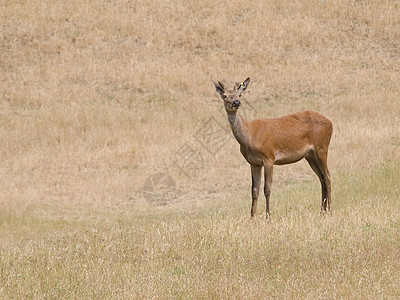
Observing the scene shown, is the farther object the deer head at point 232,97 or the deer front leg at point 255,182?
the deer front leg at point 255,182

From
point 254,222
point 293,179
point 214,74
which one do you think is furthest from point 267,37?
point 254,222

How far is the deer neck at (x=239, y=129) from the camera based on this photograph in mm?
12359

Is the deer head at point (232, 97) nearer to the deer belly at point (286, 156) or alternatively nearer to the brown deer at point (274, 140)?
the brown deer at point (274, 140)

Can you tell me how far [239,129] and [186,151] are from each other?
10094mm

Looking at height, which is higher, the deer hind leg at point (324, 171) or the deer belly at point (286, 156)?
the deer belly at point (286, 156)

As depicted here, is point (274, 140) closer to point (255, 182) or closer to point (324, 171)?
point (255, 182)

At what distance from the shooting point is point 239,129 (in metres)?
12.4

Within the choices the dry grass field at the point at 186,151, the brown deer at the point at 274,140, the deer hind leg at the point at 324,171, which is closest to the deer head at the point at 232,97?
the brown deer at the point at 274,140

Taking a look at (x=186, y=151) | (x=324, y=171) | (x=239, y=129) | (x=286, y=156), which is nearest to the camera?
(x=239, y=129)

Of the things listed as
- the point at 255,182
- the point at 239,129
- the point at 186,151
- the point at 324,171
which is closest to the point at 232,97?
the point at 239,129

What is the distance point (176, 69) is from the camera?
31297mm

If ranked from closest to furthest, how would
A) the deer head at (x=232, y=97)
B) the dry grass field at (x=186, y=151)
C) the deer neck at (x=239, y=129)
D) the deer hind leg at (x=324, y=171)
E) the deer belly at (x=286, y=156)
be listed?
the dry grass field at (x=186, y=151)
the deer head at (x=232, y=97)
the deer neck at (x=239, y=129)
the deer belly at (x=286, y=156)
the deer hind leg at (x=324, y=171)

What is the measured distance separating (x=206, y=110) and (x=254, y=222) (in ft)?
52.0

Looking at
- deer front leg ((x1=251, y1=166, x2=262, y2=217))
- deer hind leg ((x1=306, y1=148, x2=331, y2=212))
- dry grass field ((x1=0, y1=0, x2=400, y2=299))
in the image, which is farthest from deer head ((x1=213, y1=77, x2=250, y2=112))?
deer hind leg ((x1=306, y1=148, x2=331, y2=212))
